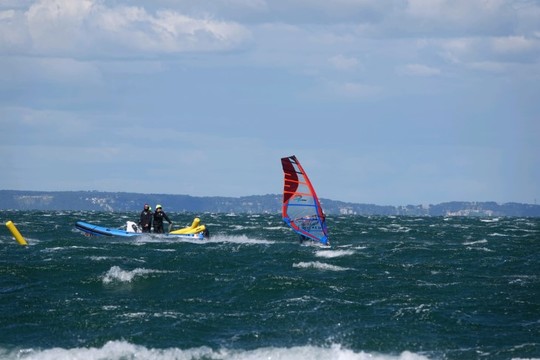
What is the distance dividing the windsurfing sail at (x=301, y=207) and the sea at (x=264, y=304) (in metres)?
1.85

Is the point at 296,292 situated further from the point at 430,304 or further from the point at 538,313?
the point at 538,313

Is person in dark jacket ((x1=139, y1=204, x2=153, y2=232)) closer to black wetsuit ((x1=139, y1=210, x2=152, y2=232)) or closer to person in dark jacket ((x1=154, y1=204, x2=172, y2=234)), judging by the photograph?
black wetsuit ((x1=139, y1=210, x2=152, y2=232))

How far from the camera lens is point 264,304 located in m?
27.7

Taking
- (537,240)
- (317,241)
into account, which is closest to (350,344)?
(317,241)

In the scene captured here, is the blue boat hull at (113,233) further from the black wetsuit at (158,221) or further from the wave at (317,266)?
the wave at (317,266)

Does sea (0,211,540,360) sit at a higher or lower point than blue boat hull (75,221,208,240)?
lower

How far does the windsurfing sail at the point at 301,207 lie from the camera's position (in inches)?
1674

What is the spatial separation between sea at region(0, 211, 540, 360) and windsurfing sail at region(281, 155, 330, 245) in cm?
185

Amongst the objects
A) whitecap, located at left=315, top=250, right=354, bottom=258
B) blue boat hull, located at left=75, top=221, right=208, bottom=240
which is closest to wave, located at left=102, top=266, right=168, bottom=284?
whitecap, located at left=315, top=250, right=354, bottom=258

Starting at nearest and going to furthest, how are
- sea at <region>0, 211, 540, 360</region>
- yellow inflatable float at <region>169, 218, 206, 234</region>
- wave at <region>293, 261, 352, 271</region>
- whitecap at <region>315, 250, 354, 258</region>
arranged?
sea at <region>0, 211, 540, 360</region> → wave at <region>293, 261, 352, 271</region> → whitecap at <region>315, 250, 354, 258</region> → yellow inflatable float at <region>169, 218, 206, 234</region>

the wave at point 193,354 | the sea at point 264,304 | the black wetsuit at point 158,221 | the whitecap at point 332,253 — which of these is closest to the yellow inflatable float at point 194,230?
the black wetsuit at point 158,221

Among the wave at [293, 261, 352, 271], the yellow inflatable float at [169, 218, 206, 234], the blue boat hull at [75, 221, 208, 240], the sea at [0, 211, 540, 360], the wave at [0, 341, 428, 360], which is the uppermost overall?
the yellow inflatable float at [169, 218, 206, 234]

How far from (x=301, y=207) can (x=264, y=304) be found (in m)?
16.7

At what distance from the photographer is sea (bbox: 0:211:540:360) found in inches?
885
